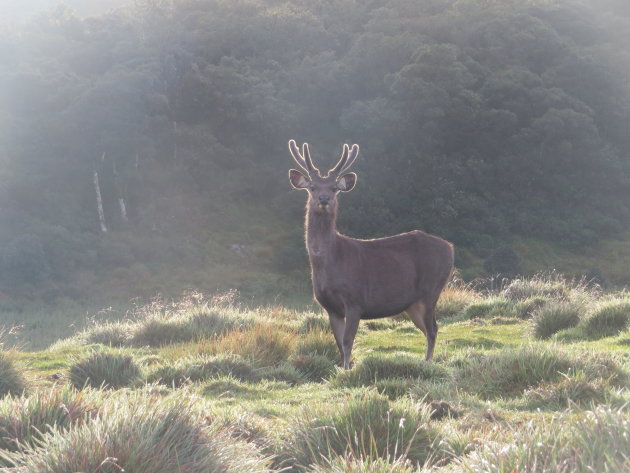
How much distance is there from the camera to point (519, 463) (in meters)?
3.27

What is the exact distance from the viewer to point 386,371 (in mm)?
7941

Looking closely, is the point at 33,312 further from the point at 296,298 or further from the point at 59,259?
the point at 296,298

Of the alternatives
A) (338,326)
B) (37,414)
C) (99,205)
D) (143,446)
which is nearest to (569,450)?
(143,446)

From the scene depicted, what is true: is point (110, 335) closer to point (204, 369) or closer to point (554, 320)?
point (204, 369)

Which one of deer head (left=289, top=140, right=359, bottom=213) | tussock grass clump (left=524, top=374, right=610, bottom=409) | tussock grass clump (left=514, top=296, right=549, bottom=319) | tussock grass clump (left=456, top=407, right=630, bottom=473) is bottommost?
tussock grass clump (left=514, top=296, right=549, bottom=319)

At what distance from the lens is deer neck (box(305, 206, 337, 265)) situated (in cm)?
980

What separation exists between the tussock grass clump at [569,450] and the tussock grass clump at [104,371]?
229 inches

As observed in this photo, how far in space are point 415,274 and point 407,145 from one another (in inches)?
1661

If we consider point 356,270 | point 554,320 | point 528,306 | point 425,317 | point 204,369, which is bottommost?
point 528,306

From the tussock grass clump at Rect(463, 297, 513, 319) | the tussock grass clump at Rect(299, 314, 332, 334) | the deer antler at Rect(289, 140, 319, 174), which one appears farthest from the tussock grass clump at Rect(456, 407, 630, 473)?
the tussock grass clump at Rect(463, 297, 513, 319)

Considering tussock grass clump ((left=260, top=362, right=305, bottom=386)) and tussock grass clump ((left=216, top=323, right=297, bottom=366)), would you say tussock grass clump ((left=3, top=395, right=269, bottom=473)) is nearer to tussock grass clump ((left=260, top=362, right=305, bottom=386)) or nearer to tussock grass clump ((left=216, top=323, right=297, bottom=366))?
tussock grass clump ((left=260, top=362, right=305, bottom=386))

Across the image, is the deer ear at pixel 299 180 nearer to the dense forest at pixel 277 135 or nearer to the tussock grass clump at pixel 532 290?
the tussock grass clump at pixel 532 290

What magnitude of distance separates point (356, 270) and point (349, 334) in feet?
2.93

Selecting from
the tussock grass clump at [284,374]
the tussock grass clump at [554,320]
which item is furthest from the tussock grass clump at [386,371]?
the tussock grass clump at [554,320]
